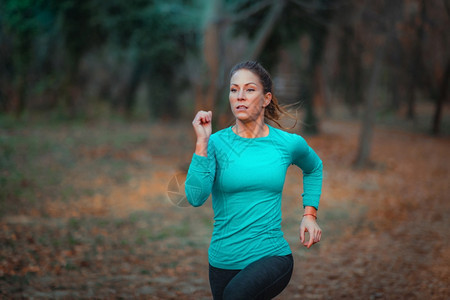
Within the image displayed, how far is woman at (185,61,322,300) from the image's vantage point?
250cm

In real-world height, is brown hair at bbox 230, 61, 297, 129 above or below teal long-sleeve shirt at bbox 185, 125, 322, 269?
above

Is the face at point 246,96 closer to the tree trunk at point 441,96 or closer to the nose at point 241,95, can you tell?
the nose at point 241,95

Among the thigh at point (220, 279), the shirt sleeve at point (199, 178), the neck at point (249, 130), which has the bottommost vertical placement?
the thigh at point (220, 279)

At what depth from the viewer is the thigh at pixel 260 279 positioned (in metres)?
2.47

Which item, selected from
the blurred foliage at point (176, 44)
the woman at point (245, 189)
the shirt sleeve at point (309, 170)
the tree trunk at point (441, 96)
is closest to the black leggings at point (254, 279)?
the woman at point (245, 189)

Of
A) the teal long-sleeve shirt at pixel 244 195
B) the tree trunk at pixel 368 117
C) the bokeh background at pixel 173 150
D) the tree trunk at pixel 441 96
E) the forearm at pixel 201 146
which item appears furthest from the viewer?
the tree trunk at pixel 441 96

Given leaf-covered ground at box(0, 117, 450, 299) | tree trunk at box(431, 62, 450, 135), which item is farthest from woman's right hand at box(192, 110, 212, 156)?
tree trunk at box(431, 62, 450, 135)

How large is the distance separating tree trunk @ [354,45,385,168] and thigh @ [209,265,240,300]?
12.1 m

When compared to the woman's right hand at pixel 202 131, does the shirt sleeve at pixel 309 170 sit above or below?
below

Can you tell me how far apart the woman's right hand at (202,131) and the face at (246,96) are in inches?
9.1

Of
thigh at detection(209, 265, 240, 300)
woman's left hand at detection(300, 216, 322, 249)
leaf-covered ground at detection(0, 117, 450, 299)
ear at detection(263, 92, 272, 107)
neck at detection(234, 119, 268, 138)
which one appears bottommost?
leaf-covered ground at detection(0, 117, 450, 299)

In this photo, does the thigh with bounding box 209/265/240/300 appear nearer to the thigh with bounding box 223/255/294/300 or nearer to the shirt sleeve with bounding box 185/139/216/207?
the thigh with bounding box 223/255/294/300

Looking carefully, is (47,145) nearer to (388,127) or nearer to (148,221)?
(148,221)

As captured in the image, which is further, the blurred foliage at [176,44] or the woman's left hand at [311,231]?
the blurred foliage at [176,44]
